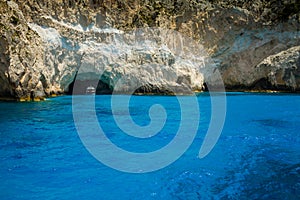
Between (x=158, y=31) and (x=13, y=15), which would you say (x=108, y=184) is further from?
(x=158, y=31)

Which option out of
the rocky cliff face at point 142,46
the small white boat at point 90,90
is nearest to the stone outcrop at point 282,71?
the rocky cliff face at point 142,46

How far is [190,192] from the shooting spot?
20.0 ft

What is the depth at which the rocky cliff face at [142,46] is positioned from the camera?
86.8 ft

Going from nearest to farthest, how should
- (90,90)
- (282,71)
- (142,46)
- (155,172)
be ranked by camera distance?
1. (155,172)
2. (282,71)
3. (142,46)
4. (90,90)

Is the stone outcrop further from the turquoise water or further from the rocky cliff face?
the turquoise water

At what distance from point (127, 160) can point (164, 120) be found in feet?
27.1

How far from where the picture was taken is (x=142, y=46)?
134 feet

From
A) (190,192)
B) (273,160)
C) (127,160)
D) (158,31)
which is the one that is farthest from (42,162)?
(158,31)

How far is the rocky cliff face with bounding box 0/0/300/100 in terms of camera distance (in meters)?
26.4

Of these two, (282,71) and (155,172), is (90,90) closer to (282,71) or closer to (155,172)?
(282,71)

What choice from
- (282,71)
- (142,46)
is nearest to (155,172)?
(142,46)

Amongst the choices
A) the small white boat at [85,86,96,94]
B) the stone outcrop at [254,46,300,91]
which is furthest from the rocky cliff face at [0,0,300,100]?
the small white boat at [85,86,96,94]

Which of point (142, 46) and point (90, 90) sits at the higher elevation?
point (142, 46)

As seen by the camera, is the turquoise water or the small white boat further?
the small white boat
